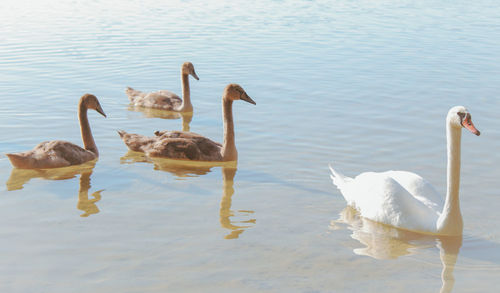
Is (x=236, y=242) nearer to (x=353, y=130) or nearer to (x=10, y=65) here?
(x=353, y=130)

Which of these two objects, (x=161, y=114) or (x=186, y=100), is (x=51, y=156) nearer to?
(x=186, y=100)

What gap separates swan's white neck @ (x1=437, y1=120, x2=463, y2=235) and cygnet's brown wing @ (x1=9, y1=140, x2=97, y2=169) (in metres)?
5.27

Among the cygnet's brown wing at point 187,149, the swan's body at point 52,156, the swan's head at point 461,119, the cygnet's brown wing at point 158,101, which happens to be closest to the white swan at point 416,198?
the swan's head at point 461,119

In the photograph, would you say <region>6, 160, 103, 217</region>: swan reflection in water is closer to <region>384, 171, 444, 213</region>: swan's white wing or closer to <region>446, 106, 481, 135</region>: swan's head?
<region>384, 171, 444, 213</region>: swan's white wing

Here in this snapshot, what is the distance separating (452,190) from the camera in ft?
22.2

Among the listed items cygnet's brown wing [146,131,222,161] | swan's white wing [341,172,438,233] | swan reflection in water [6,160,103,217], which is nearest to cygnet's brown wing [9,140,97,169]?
swan reflection in water [6,160,103,217]

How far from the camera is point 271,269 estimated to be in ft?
20.7

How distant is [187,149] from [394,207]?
12.5 ft

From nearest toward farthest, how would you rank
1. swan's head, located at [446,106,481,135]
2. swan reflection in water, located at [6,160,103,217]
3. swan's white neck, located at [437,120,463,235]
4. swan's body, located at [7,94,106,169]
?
swan's head, located at [446,106,481,135]
swan's white neck, located at [437,120,463,235]
swan reflection in water, located at [6,160,103,217]
swan's body, located at [7,94,106,169]

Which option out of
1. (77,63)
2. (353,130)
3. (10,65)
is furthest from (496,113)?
(10,65)

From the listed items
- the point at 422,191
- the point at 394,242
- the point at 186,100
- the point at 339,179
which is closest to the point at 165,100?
the point at 186,100

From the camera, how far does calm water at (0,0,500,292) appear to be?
20.8ft

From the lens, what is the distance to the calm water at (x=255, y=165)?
20.8 feet

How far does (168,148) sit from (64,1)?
26.2 metres
